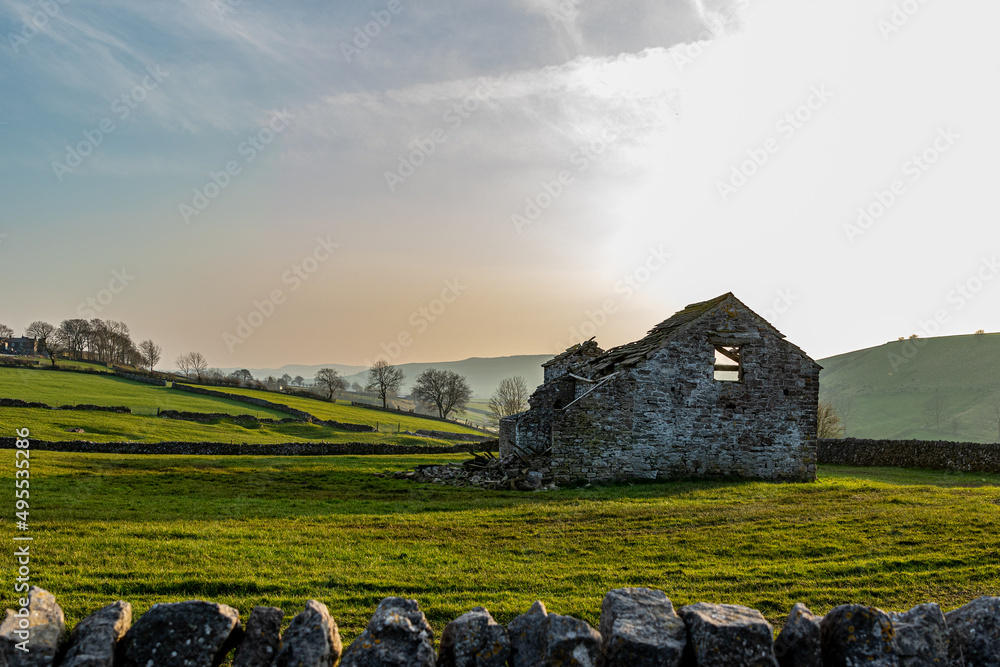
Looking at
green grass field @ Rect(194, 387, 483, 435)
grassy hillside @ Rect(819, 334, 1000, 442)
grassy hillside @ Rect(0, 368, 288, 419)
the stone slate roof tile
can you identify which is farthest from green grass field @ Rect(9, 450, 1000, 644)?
grassy hillside @ Rect(819, 334, 1000, 442)

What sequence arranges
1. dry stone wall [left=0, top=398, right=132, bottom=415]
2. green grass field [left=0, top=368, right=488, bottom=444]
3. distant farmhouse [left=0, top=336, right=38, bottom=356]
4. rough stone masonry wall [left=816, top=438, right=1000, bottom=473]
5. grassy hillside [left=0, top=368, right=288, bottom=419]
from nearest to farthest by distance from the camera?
rough stone masonry wall [left=816, top=438, right=1000, bottom=473] < green grass field [left=0, top=368, right=488, bottom=444] < dry stone wall [left=0, top=398, right=132, bottom=415] < grassy hillside [left=0, top=368, right=288, bottom=419] < distant farmhouse [left=0, top=336, right=38, bottom=356]

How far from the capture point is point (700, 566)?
316 inches

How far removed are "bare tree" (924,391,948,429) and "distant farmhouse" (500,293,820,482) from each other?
3063 inches

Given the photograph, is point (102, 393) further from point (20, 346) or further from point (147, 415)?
point (20, 346)

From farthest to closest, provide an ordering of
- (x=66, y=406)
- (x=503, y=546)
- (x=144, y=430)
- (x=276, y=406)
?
1. (x=276, y=406)
2. (x=66, y=406)
3. (x=144, y=430)
4. (x=503, y=546)

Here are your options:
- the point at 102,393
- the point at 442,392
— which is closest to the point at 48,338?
the point at 102,393

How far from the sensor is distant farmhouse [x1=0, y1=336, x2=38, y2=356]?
73875mm

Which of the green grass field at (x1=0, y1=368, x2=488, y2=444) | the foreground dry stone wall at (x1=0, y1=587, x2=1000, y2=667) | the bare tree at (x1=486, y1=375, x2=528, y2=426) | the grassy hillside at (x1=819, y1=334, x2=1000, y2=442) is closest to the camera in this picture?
the foreground dry stone wall at (x1=0, y1=587, x2=1000, y2=667)

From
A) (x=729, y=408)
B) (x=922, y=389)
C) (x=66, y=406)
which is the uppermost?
(x=922, y=389)

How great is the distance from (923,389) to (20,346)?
476 ft

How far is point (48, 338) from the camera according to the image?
74.6m

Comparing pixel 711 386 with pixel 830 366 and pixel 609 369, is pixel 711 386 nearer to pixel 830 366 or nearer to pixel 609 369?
pixel 609 369

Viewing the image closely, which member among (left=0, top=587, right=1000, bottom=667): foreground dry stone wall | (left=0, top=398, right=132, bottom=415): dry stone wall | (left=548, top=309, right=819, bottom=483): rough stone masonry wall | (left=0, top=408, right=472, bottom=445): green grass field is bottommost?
(left=0, top=408, right=472, bottom=445): green grass field

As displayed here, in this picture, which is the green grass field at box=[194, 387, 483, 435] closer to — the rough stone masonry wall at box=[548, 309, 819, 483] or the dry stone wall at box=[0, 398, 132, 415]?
the dry stone wall at box=[0, 398, 132, 415]
